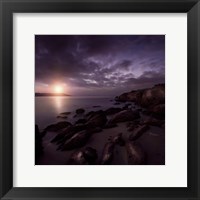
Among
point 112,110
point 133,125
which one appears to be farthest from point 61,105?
point 133,125

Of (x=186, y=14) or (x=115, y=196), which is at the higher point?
(x=186, y=14)

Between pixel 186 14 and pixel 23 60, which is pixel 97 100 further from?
pixel 186 14

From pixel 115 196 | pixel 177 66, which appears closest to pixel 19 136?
pixel 115 196

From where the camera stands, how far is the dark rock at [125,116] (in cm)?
96

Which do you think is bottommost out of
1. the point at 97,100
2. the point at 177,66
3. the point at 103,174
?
the point at 103,174

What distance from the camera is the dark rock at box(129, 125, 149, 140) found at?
95cm

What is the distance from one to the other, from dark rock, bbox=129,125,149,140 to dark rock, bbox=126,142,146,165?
35 mm

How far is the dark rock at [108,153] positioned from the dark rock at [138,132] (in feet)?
0.35

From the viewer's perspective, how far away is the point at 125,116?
0.96 m

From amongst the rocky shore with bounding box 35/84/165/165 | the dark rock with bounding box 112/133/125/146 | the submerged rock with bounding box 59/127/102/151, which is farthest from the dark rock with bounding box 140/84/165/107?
the submerged rock with bounding box 59/127/102/151

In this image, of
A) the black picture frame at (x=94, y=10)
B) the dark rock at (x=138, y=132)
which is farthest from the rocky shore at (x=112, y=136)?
the black picture frame at (x=94, y=10)

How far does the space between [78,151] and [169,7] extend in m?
0.84

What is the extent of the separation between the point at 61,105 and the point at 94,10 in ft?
1.62

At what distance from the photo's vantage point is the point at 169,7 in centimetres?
91
